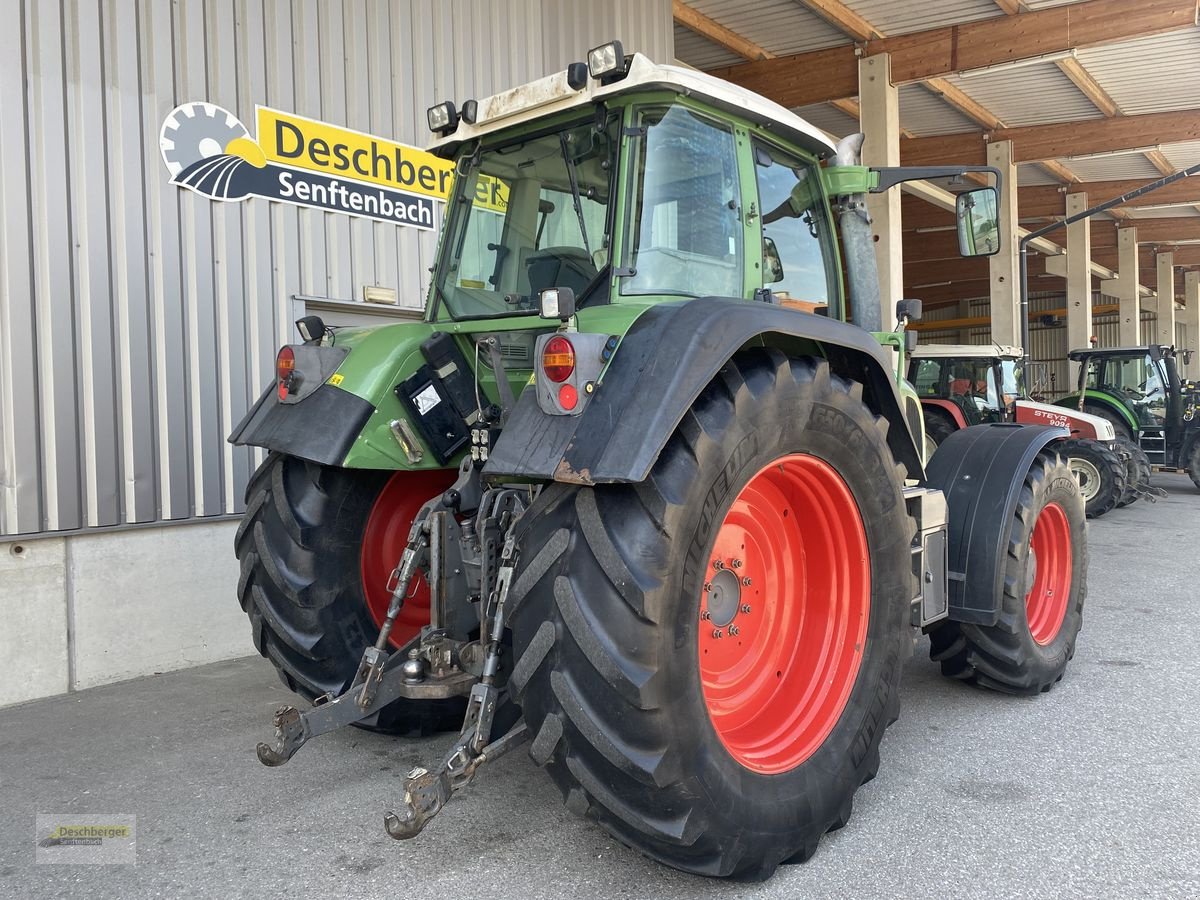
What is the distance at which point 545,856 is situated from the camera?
8.84 ft

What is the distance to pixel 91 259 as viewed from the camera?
4.64 m

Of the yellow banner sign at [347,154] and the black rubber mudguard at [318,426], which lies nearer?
the black rubber mudguard at [318,426]

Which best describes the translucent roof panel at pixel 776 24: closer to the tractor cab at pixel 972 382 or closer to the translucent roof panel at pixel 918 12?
the translucent roof panel at pixel 918 12

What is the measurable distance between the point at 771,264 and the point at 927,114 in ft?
38.0

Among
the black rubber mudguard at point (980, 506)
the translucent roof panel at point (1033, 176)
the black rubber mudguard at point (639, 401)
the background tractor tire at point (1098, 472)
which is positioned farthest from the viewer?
the translucent roof panel at point (1033, 176)

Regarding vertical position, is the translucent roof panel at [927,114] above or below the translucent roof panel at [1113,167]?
below

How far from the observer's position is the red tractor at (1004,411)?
36.2 feet

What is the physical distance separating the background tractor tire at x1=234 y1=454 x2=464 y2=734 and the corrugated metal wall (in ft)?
5.42

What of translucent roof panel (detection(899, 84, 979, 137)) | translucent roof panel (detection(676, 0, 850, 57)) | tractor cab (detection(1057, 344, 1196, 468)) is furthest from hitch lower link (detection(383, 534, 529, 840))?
tractor cab (detection(1057, 344, 1196, 468))

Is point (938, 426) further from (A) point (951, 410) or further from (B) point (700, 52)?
(B) point (700, 52)

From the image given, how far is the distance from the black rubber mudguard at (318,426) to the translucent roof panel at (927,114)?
429 inches

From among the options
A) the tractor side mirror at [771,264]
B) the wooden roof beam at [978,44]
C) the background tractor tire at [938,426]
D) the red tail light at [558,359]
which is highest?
the wooden roof beam at [978,44]

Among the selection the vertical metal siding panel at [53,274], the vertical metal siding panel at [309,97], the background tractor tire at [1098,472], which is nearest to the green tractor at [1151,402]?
the background tractor tire at [1098,472]

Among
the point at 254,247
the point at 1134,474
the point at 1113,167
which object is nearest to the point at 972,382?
the point at 1134,474
